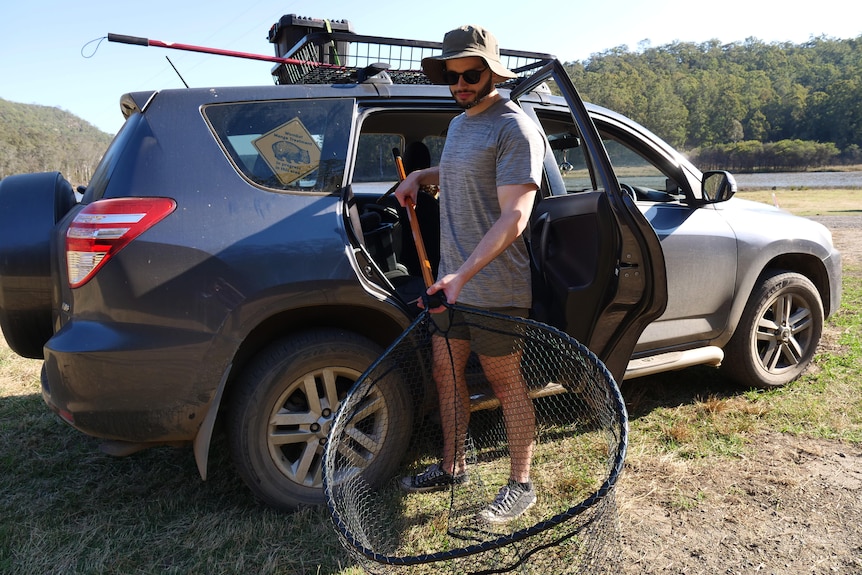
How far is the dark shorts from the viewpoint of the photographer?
7.60 ft

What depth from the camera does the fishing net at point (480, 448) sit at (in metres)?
2.07

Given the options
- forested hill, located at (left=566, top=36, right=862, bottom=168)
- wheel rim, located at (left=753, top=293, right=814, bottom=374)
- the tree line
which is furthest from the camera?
forested hill, located at (left=566, top=36, right=862, bottom=168)

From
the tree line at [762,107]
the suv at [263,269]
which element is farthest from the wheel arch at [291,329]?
the tree line at [762,107]

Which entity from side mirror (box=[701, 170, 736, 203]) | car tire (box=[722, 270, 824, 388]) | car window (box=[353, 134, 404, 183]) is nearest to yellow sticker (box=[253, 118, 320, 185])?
car window (box=[353, 134, 404, 183])

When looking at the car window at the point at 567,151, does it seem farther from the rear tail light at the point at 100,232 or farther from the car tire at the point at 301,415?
the rear tail light at the point at 100,232

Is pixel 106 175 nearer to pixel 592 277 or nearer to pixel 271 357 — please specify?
pixel 271 357

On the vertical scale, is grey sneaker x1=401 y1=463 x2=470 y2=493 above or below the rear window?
below

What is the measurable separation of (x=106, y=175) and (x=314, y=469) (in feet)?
4.80

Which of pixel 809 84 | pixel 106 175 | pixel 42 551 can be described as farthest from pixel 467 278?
pixel 809 84

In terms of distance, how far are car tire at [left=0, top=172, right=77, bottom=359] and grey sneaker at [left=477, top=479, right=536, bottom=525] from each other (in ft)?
6.58

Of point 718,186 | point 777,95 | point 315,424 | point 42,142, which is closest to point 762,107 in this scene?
point 777,95

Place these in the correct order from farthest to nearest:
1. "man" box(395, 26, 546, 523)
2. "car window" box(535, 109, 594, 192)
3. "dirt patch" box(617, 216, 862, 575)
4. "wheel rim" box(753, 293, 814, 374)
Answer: "wheel rim" box(753, 293, 814, 374) → "car window" box(535, 109, 594, 192) → "dirt patch" box(617, 216, 862, 575) → "man" box(395, 26, 546, 523)

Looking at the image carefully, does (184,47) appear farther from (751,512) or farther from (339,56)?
(751,512)

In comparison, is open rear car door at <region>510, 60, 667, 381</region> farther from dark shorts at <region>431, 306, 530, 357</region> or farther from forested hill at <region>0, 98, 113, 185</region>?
forested hill at <region>0, 98, 113, 185</region>
